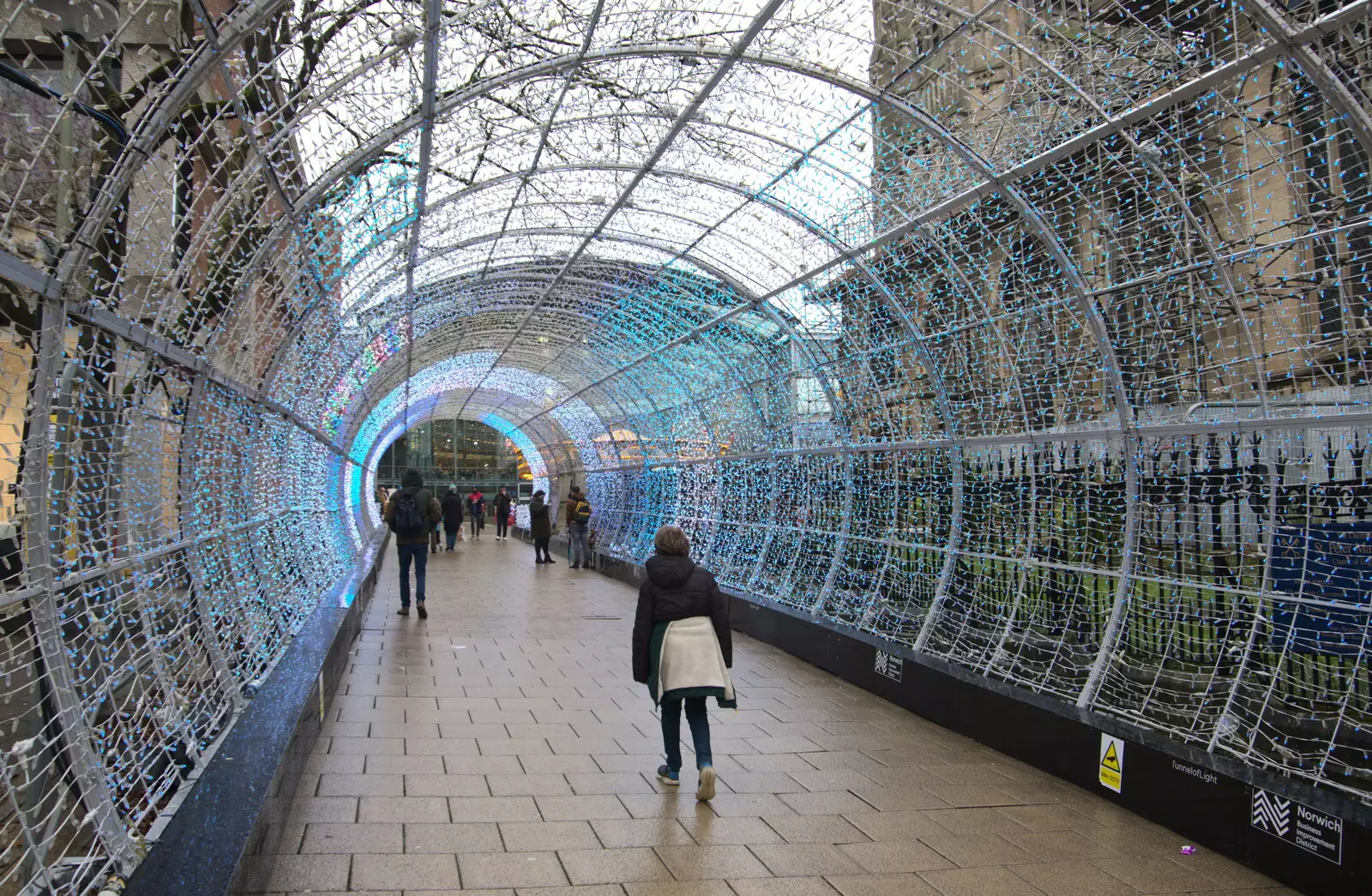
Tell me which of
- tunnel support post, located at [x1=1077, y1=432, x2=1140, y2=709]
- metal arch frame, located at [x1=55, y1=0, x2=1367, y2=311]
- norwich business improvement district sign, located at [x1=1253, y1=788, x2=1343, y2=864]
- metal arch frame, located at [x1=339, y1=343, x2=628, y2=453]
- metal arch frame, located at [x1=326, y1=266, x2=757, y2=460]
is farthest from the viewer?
metal arch frame, located at [x1=339, y1=343, x2=628, y2=453]

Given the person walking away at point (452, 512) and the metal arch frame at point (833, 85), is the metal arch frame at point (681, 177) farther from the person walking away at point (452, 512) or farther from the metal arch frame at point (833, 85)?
the person walking away at point (452, 512)

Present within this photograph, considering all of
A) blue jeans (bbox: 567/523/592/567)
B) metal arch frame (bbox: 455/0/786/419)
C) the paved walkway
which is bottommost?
the paved walkway

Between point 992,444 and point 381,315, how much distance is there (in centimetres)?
829

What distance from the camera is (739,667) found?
9.79m

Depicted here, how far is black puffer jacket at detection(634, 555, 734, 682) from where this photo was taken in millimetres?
5711

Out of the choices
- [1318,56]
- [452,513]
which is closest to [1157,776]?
[1318,56]

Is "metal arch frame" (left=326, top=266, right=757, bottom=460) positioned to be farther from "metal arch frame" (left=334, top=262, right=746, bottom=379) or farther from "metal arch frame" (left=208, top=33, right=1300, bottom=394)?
"metal arch frame" (left=208, top=33, right=1300, bottom=394)

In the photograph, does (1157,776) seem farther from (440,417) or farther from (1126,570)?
(440,417)

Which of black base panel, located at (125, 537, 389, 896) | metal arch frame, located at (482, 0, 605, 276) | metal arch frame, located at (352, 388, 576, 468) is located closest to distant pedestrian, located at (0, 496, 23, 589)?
black base panel, located at (125, 537, 389, 896)

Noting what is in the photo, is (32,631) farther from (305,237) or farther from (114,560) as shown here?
(305,237)

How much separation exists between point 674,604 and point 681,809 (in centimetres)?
106

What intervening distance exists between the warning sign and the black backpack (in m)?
8.30

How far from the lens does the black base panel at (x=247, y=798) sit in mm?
3367

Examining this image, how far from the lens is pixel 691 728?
577cm
